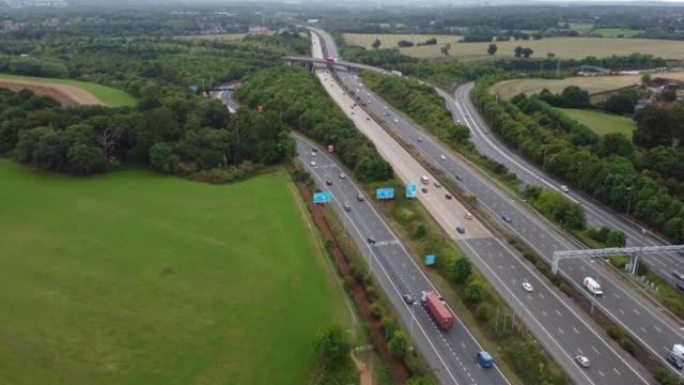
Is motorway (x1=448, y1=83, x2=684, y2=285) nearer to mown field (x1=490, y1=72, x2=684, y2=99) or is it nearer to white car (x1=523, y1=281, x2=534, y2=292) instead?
mown field (x1=490, y1=72, x2=684, y2=99)

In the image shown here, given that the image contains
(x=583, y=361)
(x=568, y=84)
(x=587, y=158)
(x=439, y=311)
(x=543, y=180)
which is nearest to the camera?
(x=583, y=361)

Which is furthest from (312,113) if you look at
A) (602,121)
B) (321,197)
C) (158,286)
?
(158,286)

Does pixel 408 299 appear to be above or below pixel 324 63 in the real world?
below

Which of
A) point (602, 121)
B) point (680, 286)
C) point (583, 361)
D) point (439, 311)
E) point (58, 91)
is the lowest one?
point (680, 286)

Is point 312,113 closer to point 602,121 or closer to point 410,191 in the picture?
point 410,191

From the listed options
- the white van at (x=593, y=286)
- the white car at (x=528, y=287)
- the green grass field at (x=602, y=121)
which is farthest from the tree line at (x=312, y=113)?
the green grass field at (x=602, y=121)

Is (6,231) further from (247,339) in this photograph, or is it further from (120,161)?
(247,339)

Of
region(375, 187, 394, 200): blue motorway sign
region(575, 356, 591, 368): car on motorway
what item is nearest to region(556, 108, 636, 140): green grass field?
region(375, 187, 394, 200): blue motorway sign

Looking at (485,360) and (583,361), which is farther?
(485,360)
